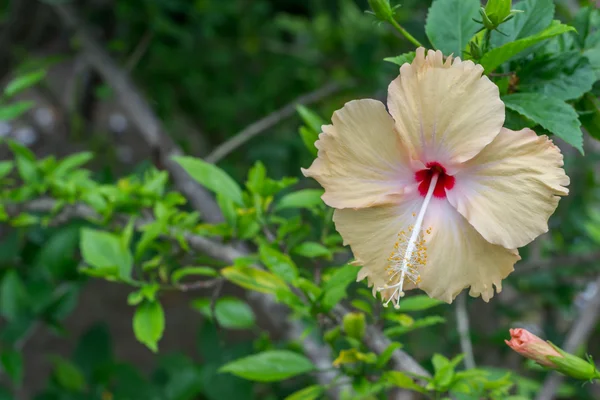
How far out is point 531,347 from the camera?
2.24 feet

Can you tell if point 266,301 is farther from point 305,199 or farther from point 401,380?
point 401,380

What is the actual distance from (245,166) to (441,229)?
5.00ft

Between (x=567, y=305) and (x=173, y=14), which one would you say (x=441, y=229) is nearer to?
(x=567, y=305)

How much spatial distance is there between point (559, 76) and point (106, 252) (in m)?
0.72

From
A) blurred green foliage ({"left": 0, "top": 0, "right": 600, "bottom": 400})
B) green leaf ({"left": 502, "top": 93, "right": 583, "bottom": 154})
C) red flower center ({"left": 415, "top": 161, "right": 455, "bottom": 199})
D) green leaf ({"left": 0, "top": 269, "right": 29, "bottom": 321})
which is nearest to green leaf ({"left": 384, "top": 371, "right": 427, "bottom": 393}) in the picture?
blurred green foliage ({"left": 0, "top": 0, "right": 600, "bottom": 400})

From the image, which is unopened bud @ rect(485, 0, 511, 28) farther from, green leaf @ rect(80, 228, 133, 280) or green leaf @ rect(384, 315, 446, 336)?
green leaf @ rect(80, 228, 133, 280)

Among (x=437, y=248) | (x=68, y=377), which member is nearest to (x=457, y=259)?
(x=437, y=248)

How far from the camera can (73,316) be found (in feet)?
9.84

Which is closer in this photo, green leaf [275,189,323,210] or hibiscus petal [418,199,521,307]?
hibiscus petal [418,199,521,307]

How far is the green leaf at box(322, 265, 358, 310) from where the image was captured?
868 mm

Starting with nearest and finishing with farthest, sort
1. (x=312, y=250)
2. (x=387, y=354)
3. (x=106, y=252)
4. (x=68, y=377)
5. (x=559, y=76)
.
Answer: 1. (x=559, y=76)
2. (x=387, y=354)
3. (x=312, y=250)
4. (x=106, y=252)
5. (x=68, y=377)

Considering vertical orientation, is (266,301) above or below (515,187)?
below

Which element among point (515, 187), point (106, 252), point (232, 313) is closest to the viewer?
point (515, 187)

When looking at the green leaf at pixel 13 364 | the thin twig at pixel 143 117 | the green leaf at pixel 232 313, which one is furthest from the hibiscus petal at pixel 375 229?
the green leaf at pixel 13 364
